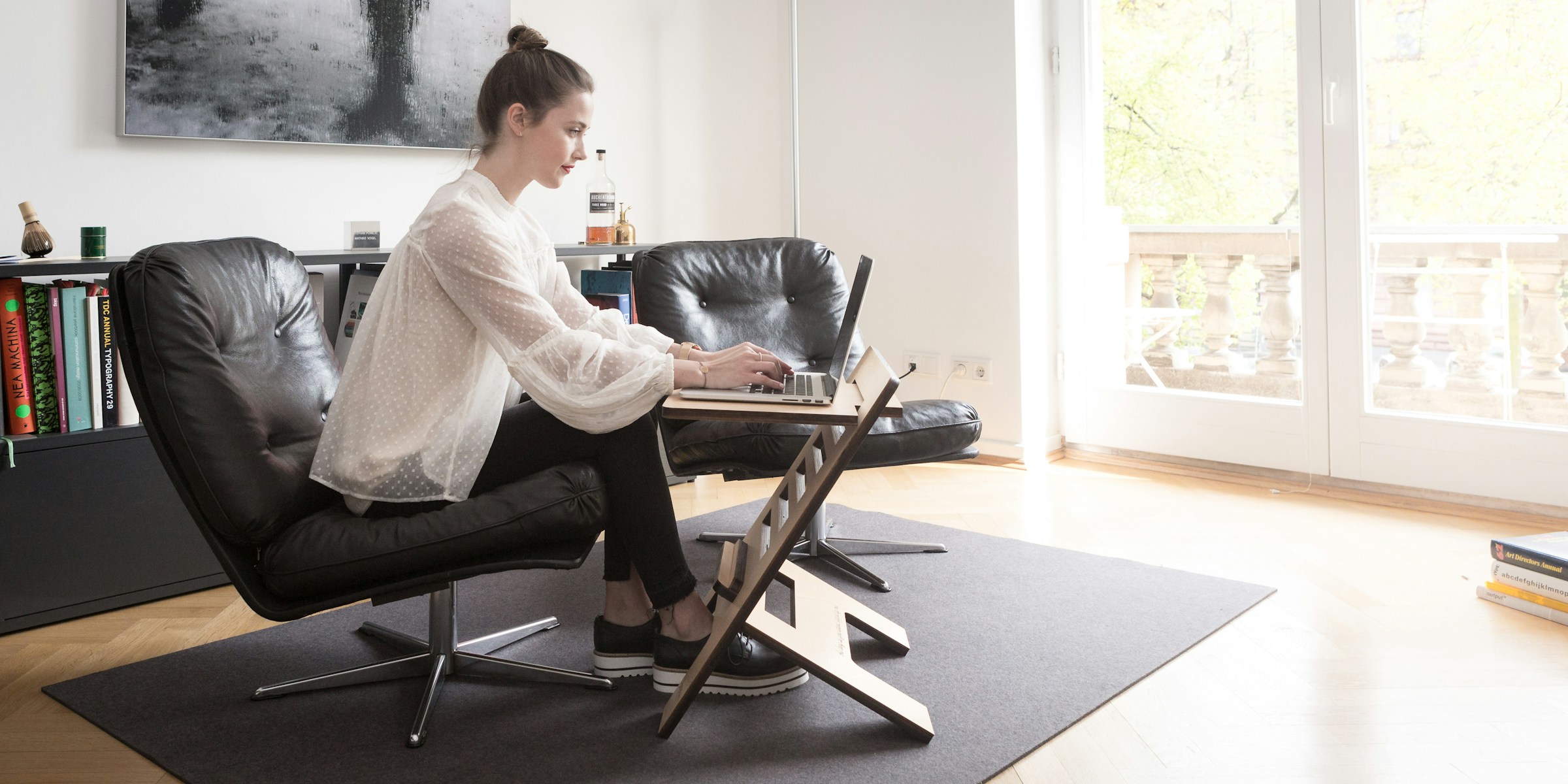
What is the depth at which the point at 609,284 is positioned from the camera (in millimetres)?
3572

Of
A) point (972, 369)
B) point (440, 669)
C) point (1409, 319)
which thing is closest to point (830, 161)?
point (972, 369)

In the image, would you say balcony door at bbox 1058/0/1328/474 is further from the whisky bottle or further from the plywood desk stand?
the plywood desk stand

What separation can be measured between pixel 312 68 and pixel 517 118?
4.76ft

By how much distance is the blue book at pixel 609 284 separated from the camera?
139 inches

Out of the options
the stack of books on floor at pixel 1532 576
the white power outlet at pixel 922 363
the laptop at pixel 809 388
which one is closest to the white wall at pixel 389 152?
the white power outlet at pixel 922 363

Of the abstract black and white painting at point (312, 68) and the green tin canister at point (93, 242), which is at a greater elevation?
the abstract black and white painting at point (312, 68)

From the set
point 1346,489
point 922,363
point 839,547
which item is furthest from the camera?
point 922,363

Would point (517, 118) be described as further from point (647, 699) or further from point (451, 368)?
point (647, 699)

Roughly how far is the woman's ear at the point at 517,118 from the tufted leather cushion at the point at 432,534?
615mm

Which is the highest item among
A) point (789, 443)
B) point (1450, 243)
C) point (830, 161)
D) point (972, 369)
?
Result: point (830, 161)

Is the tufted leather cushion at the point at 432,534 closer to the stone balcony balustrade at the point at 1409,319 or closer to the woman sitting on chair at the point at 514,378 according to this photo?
the woman sitting on chair at the point at 514,378

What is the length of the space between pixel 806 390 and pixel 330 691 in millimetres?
1090

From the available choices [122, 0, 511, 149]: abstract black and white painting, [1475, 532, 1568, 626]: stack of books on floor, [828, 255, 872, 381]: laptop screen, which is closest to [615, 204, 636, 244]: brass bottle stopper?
[122, 0, 511, 149]: abstract black and white painting

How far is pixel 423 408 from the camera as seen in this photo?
6.29 feet
